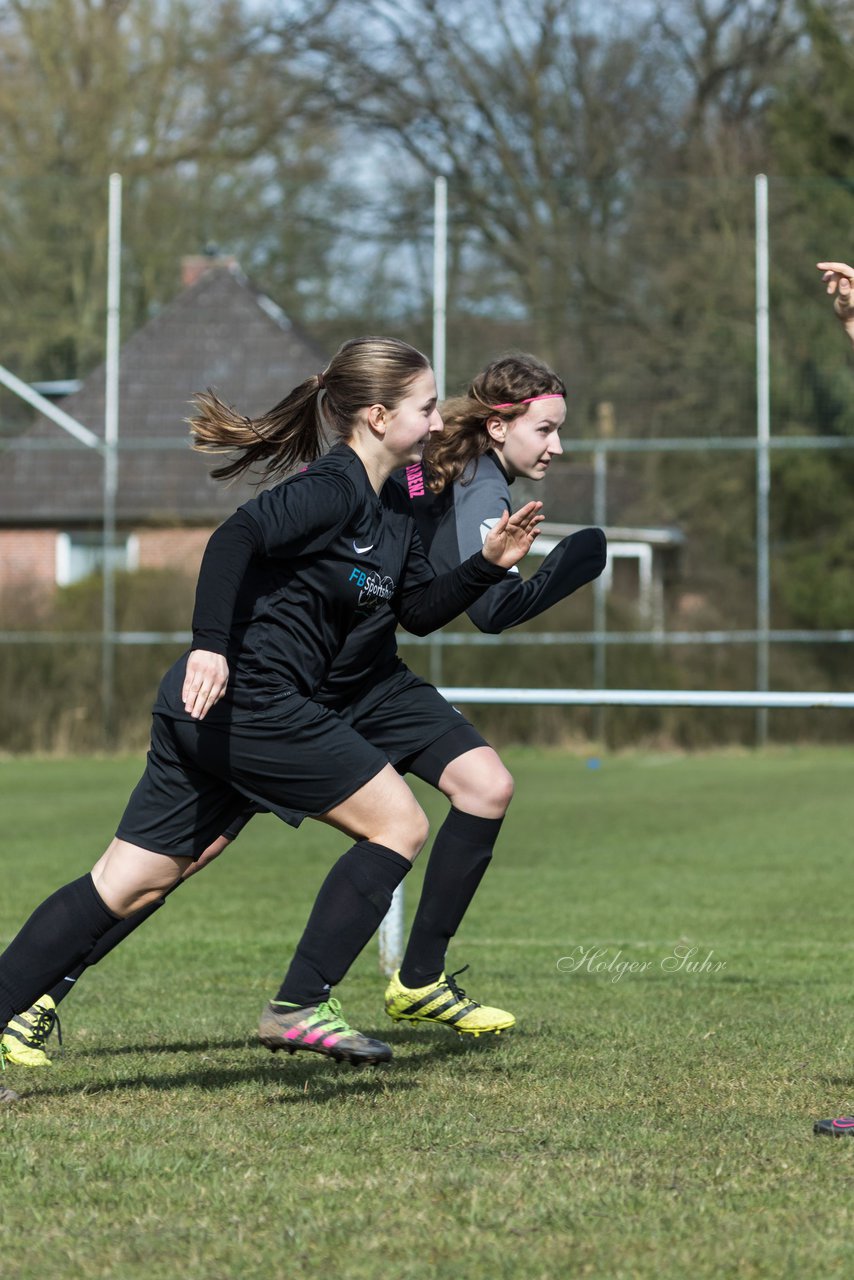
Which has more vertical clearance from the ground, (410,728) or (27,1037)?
(410,728)

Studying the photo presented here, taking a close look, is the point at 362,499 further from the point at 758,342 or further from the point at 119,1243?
the point at 758,342

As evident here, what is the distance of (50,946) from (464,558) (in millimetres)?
1500

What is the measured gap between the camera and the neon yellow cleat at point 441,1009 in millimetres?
4980

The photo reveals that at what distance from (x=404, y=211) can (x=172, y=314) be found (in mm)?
3622

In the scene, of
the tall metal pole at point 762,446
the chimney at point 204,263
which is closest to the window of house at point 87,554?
the chimney at point 204,263

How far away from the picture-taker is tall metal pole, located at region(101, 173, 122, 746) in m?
22.3

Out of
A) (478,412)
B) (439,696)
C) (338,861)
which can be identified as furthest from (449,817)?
(478,412)

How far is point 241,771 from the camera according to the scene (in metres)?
4.25

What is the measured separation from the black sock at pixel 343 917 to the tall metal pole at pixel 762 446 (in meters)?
17.9

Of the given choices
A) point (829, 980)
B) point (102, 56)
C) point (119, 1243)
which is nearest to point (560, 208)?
point (102, 56)

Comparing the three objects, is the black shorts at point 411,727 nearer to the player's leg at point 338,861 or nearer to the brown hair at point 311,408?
the player's leg at point 338,861

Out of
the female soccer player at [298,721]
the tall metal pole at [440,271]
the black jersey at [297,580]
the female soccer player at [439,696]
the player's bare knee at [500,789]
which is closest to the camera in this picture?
the black jersey at [297,580]

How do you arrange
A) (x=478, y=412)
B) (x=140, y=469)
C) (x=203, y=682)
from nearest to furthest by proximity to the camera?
(x=203, y=682) → (x=478, y=412) → (x=140, y=469)

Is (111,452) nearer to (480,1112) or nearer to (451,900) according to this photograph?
(451,900)
